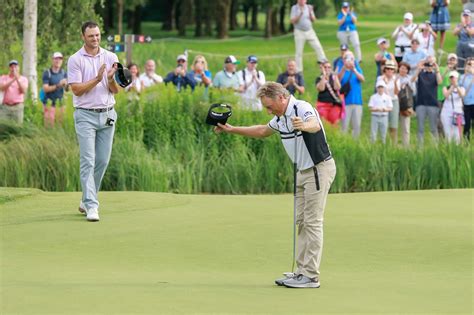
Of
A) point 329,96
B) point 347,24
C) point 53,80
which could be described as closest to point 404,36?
point 347,24

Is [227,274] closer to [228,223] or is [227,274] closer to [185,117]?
[228,223]

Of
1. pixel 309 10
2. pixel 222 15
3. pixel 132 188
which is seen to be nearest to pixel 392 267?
pixel 132 188

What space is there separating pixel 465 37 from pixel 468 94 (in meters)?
4.23

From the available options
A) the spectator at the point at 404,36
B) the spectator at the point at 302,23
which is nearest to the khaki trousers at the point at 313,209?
the spectator at the point at 404,36

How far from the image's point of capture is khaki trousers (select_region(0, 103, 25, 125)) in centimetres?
1920

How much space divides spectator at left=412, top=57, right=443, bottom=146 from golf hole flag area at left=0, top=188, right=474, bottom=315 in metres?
6.51

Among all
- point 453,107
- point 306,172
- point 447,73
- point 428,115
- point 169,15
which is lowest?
point 169,15

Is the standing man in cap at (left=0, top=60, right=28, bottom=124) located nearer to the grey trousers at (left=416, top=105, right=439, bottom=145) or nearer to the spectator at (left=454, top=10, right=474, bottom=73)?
the grey trousers at (left=416, top=105, right=439, bottom=145)

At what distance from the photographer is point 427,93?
869 inches

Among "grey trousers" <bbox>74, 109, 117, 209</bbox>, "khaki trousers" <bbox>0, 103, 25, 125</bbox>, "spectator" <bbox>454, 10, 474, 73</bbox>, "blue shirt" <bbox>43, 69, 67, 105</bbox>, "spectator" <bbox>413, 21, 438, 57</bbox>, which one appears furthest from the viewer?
"spectator" <bbox>413, 21, 438, 57</bbox>

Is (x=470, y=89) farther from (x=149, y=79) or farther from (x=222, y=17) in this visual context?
(x=222, y=17)

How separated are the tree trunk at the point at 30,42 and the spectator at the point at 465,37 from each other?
8853 millimetres

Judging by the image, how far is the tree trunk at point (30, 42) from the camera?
21.7 meters

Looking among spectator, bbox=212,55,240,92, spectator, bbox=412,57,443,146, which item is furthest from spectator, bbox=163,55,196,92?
spectator, bbox=412,57,443,146
